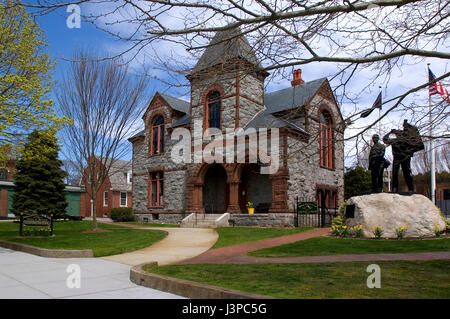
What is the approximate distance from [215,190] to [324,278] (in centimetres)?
1891

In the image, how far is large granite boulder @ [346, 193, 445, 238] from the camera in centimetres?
1194

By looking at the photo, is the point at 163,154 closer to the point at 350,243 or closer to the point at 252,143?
the point at 252,143

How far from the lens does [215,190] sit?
80.2ft

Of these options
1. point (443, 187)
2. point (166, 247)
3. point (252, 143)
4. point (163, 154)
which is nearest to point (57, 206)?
point (163, 154)

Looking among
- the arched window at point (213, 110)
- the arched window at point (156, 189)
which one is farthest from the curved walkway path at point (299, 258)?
the arched window at point (156, 189)

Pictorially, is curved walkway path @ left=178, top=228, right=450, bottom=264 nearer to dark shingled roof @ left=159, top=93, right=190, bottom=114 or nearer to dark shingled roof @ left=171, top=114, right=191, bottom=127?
dark shingled roof @ left=171, top=114, right=191, bottom=127

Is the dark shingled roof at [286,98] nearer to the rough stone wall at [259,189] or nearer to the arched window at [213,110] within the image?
the arched window at [213,110]

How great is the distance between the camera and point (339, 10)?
16.1 feet

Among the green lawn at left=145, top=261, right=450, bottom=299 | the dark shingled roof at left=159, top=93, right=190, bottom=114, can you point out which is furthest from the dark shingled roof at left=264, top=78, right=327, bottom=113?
the green lawn at left=145, top=261, right=450, bottom=299

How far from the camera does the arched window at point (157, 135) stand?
25.7 metres

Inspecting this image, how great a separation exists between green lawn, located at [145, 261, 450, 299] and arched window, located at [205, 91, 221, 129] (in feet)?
50.1

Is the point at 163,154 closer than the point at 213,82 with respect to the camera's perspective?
No

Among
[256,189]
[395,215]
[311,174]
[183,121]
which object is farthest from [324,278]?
[183,121]
